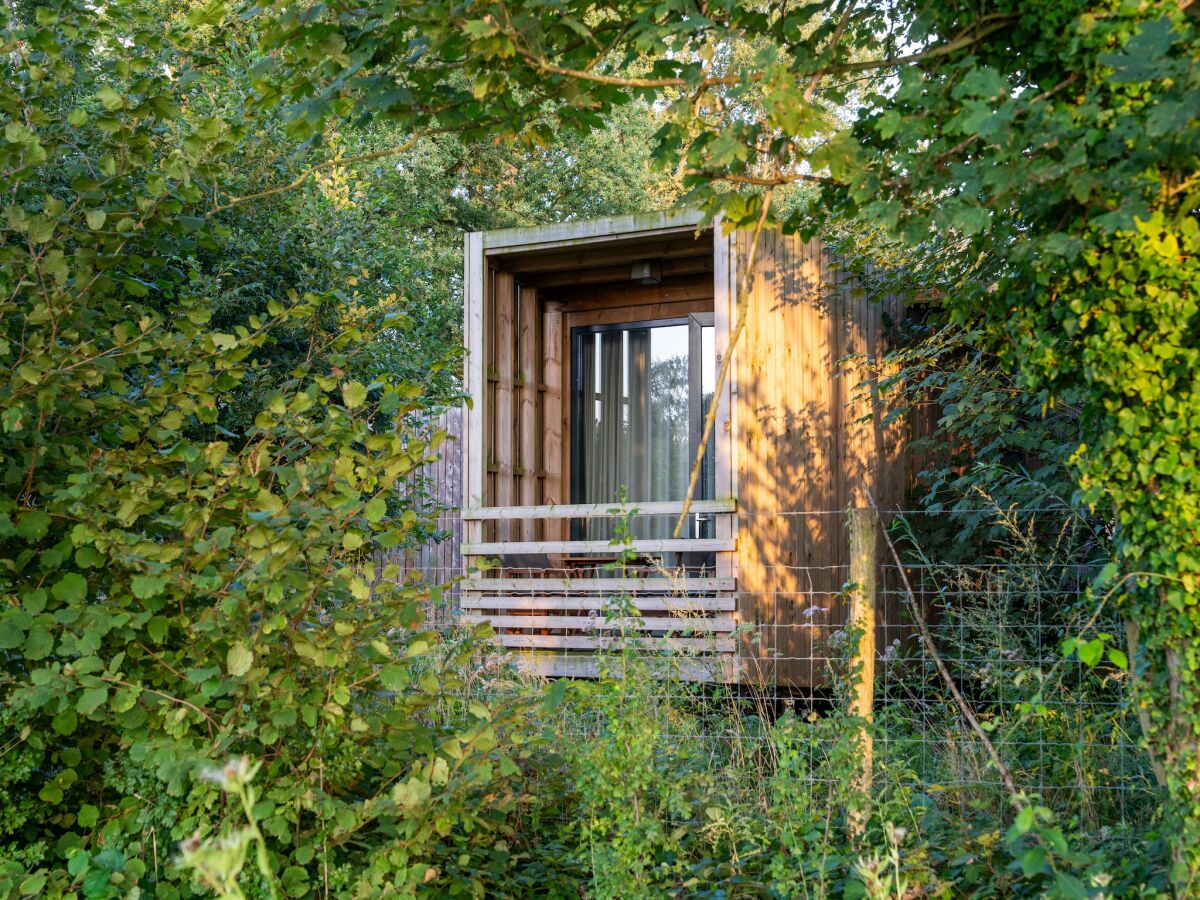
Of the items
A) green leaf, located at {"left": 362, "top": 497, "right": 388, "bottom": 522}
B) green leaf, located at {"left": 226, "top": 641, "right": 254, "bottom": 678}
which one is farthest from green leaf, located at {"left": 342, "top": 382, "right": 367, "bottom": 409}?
green leaf, located at {"left": 226, "top": 641, "right": 254, "bottom": 678}

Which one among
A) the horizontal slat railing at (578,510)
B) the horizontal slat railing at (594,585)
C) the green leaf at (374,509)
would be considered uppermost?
the green leaf at (374,509)

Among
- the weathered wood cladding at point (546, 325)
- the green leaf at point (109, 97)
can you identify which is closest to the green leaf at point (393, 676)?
the green leaf at point (109, 97)

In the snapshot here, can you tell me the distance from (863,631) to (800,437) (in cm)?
327

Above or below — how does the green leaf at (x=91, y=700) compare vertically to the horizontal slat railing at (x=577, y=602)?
above

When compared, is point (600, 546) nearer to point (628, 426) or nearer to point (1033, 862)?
point (628, 426)

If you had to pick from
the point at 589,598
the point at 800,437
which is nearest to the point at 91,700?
the point at 589,598

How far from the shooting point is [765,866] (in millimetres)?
3391

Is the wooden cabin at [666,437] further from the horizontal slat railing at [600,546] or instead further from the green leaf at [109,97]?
the green leaf at [109,97]

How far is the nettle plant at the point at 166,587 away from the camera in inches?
101

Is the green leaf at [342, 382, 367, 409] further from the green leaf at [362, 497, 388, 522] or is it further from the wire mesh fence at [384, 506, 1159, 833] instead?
the wire mesh fence at [384, 506, 1159, 833]

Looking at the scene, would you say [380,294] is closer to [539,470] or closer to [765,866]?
[539,470]

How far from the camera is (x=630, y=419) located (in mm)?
8586

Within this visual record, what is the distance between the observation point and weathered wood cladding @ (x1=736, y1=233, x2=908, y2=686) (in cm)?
663

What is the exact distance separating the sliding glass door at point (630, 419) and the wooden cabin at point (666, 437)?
0.02m
